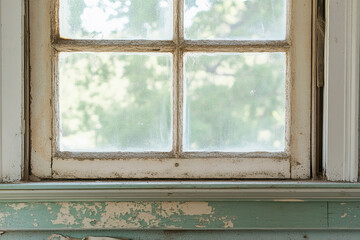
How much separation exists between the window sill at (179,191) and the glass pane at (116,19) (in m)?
0.44

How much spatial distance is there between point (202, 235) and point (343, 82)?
0.58 meters

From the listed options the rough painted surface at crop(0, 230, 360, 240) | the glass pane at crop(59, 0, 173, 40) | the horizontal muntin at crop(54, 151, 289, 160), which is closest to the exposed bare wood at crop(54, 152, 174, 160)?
the horizontal muntin at crop(54, 151, 289, 160)

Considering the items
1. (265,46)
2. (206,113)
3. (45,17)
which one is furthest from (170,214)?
(45,17)

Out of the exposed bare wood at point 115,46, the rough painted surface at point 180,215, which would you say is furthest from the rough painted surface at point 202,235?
the exposed bare wood at point 115,46

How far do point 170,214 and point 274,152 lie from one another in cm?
36

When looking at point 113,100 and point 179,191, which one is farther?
point 113,100

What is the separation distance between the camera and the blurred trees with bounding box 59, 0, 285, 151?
1.15m

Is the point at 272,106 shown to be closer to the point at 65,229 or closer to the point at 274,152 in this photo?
the point at 274,152

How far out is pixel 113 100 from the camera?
115 cm

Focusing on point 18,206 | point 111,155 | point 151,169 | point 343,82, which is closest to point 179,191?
point 151,169

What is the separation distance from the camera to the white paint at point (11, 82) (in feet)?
3.52

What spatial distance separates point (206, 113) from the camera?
45.5 inches

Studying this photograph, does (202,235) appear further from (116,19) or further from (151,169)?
(116,19)

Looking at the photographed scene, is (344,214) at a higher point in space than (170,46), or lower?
lower
